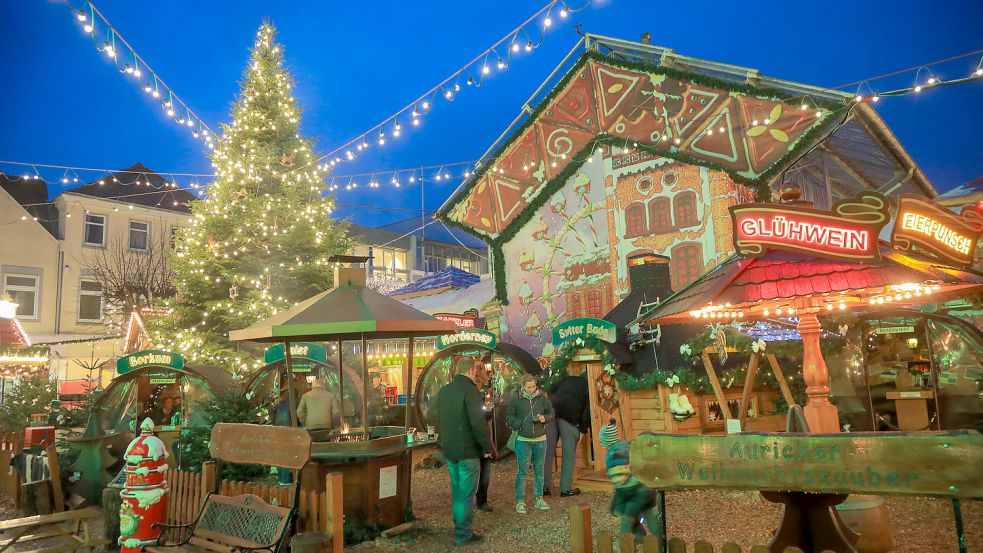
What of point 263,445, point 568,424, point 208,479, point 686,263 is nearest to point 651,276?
point 686,263

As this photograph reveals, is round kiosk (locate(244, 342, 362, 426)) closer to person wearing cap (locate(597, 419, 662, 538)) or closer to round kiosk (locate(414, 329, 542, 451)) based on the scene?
round kiosk (locate(414, 329, 542, 451))

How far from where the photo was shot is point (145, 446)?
243 inches

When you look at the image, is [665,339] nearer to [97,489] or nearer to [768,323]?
[768,323]

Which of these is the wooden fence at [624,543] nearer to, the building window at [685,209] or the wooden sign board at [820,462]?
the wooden sign board at [820,462]

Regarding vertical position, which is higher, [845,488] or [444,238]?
[444,238]

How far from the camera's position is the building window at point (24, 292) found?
2586 centimetres

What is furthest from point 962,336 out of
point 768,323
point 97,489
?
point 97,489

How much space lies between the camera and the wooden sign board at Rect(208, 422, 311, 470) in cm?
542

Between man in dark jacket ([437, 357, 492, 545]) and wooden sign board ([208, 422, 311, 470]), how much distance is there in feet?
6.59

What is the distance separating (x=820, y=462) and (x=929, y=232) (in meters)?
4.41

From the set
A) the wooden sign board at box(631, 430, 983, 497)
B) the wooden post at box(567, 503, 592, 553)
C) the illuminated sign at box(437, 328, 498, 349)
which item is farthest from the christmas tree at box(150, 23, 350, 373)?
the wooden sign board at box(631, 430, 983, 497)

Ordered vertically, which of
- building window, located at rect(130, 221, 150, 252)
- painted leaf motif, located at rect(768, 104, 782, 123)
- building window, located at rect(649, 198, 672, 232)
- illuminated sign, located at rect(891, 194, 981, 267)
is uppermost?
building window, located at rect(130, 221, 150, 252)

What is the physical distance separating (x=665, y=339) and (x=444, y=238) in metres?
29.9

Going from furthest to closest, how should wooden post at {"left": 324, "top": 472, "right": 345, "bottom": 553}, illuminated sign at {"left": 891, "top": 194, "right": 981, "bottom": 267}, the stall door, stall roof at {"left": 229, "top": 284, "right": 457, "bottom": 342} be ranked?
the stall door < stall roof at {"left": 229, "top": 284, "right": 457, "bottom": 342} < illuminated sign at {"left": 891, "top": 194, "right": 981, "bottom": 267} < wooden post at {"left": 324, "top": 472, "right": 345, "bottom": 553}
